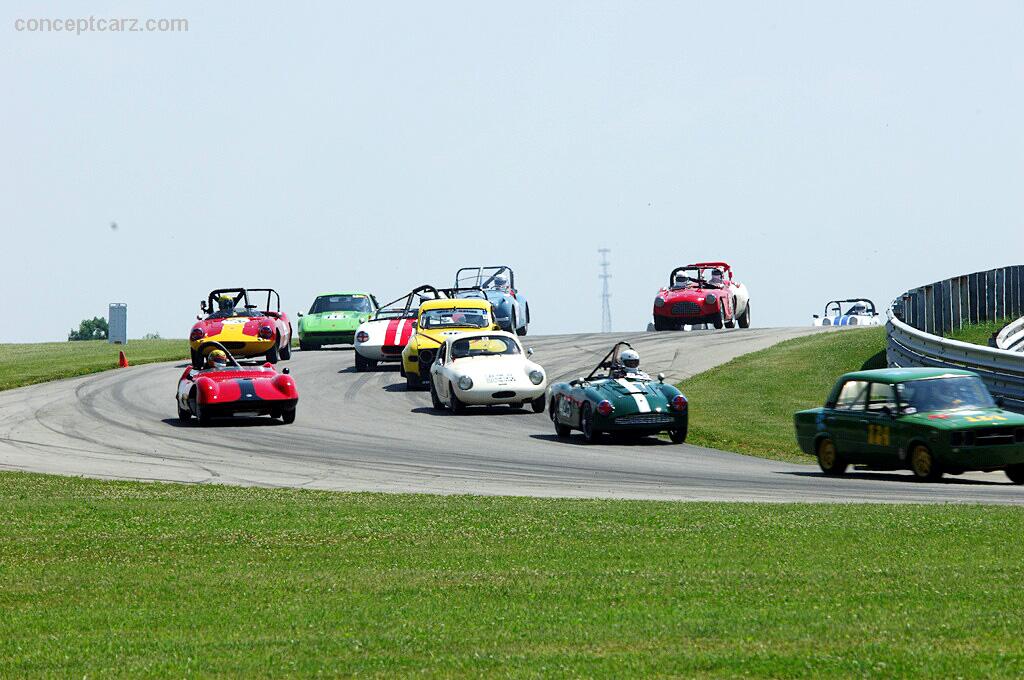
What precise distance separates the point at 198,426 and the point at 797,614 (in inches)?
685

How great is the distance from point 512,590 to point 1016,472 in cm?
827

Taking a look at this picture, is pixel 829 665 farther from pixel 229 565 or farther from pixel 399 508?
pixel 399 508

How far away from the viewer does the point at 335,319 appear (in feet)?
128

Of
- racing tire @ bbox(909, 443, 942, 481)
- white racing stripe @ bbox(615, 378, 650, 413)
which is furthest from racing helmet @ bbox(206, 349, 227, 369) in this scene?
racing tire @ bbox(909, 443, 942, 481)

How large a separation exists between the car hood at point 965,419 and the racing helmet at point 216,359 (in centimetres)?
1267

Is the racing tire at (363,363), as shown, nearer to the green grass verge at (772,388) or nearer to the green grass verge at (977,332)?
the green grass verge at (772,388)

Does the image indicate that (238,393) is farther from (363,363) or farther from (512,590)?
(512,590)

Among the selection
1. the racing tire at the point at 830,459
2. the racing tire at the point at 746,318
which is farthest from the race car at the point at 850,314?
the racing tire at the point at 830,459

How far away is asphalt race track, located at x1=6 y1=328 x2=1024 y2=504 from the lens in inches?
584

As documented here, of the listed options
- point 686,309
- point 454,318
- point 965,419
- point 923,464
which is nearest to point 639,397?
point 923,464

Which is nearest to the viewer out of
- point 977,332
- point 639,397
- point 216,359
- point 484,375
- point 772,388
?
point 639,397

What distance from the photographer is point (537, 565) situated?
934 centimetres

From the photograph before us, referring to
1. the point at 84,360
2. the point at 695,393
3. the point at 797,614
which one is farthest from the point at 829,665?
the point at 84,360

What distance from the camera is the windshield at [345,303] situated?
39250 millimetres
